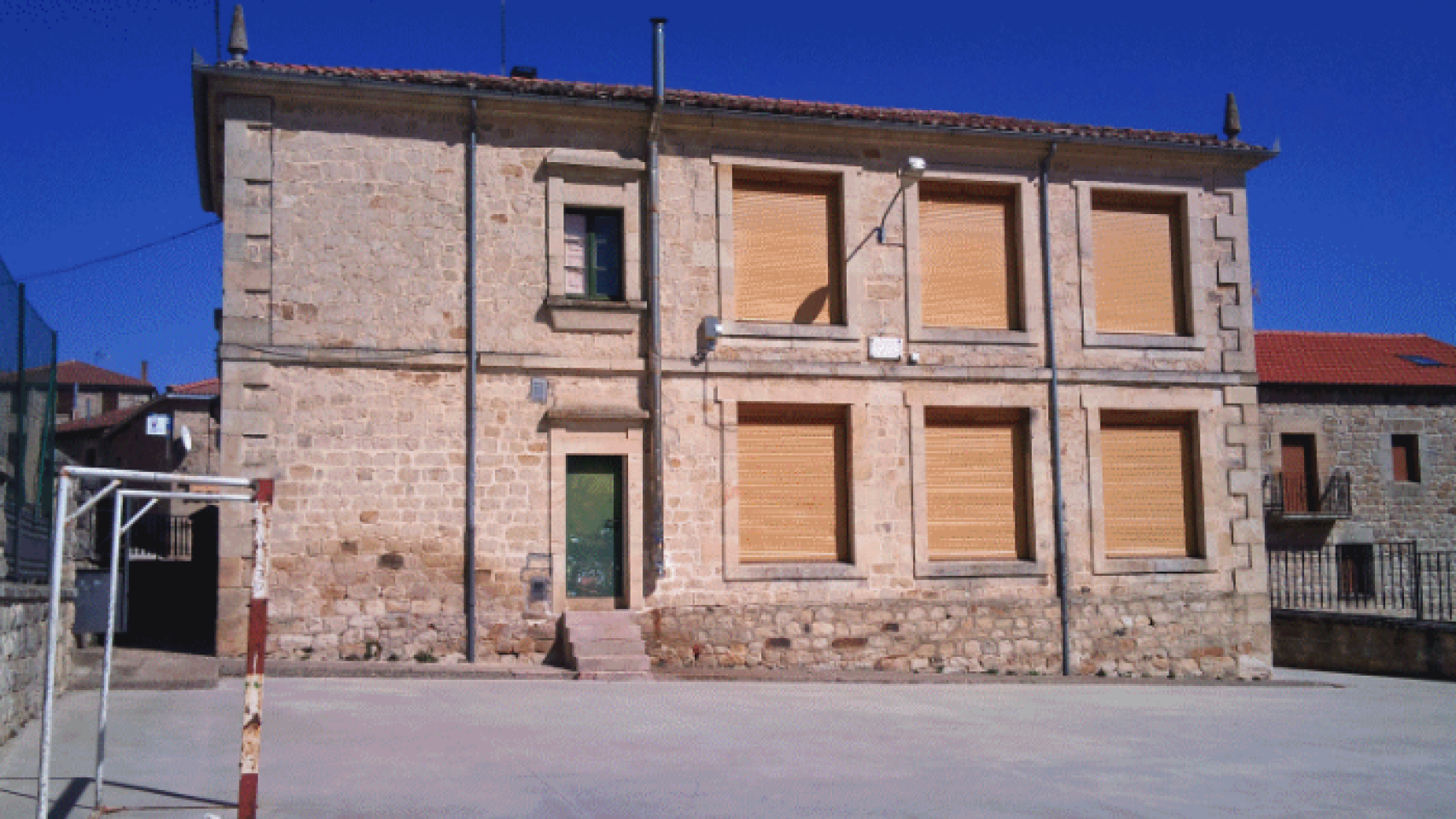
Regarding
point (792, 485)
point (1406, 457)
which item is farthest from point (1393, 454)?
point (792, 485)

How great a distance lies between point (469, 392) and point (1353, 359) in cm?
2381

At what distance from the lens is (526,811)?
6.86 metres

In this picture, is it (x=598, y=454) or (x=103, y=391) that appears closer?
(x=598, y=454)

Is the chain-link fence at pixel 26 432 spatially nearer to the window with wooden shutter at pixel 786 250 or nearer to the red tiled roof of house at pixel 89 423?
the window with wooden shutter at pixel 786 250

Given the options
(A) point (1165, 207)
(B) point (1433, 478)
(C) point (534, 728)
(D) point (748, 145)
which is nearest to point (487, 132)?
(D) point (748, 145)

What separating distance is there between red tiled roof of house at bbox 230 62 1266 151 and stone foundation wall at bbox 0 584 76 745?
24.6 ft

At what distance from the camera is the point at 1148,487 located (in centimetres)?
1784

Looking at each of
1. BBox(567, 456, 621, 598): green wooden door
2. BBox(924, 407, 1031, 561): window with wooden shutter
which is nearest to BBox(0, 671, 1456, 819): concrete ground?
BBox(567, 456, 621, 598): green wooden door

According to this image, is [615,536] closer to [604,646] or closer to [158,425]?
[604,646]

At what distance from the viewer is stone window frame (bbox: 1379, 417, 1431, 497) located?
2961cm

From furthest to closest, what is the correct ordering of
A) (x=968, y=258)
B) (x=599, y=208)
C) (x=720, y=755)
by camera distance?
(x=968, y=258) < (x=599, y=208) < (x=720, y=755)

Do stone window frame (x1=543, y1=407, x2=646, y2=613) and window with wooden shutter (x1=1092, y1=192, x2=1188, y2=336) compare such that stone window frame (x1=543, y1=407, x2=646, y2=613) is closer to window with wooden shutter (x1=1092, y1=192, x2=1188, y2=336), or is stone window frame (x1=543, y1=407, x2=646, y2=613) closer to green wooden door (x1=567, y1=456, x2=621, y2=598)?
green wooden door (x1=567, y1=456, x2=621, y2=598)

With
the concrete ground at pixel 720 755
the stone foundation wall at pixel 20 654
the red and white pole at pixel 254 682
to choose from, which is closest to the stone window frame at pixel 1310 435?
the concrete ground at pixel 720 755

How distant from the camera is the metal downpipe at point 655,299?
15508 mm
